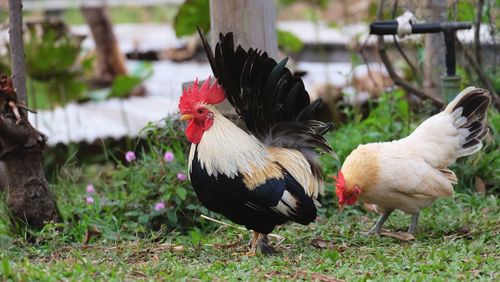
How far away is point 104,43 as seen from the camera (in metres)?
11.6

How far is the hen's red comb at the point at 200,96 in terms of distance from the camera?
3.71 metres

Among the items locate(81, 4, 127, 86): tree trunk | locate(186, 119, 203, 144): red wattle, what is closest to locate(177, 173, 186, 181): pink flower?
locate(186, 119, 203, 144): red wattle

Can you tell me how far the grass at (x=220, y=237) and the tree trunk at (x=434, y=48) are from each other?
0.49 metres

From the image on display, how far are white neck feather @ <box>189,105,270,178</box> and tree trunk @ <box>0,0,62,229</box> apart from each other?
128cm

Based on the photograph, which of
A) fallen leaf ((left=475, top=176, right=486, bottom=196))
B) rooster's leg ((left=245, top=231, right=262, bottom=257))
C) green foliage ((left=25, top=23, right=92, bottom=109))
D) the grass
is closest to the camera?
the grass

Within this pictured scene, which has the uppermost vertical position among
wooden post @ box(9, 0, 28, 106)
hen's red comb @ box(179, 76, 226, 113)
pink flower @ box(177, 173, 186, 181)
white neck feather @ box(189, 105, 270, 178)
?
wooden post @ box(9, 0, 28, 106)

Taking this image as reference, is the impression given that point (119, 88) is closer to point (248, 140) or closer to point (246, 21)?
point (246, 21)

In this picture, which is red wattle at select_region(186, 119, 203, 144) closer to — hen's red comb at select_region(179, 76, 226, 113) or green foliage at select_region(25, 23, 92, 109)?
hen's red comb at select_region(179, 76, 226, 113)

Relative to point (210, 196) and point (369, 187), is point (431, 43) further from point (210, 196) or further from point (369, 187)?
point (210, 196)

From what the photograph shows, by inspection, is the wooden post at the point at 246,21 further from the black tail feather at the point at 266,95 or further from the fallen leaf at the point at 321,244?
the fallen leaf at the point at 321,244

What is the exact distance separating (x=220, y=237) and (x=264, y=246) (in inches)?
26.8

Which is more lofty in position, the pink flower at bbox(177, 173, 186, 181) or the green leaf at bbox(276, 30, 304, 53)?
the green leaf at bbox(276, 30, 304, 53)

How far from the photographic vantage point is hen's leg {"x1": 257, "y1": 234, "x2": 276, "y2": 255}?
4016 mm

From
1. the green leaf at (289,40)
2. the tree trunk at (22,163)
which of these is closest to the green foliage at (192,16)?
the green leaf at (289,40)
